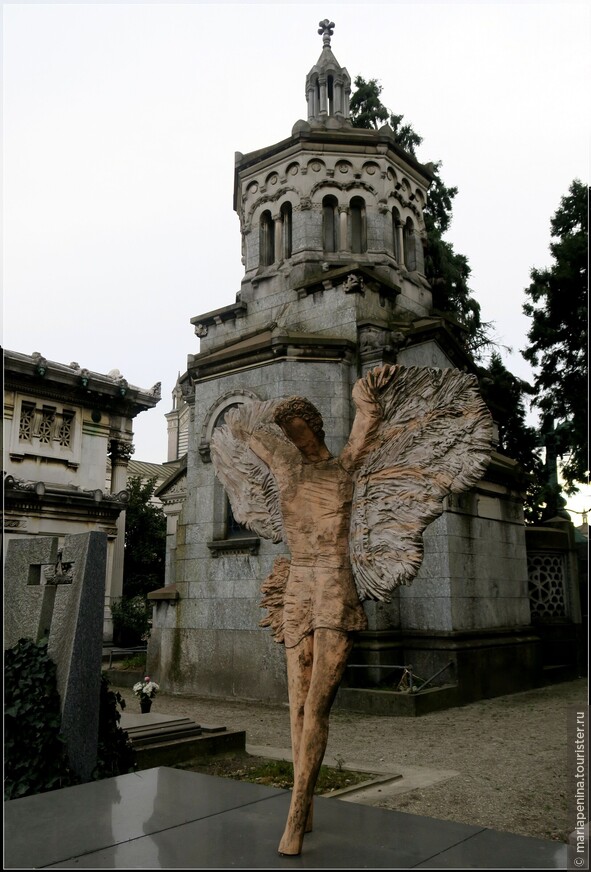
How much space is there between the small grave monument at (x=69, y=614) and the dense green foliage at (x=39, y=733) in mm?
106

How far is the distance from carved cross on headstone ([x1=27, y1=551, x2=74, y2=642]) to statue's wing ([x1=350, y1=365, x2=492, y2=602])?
429 cm

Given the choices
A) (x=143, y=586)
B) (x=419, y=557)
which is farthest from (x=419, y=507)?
(x=143, y=586)

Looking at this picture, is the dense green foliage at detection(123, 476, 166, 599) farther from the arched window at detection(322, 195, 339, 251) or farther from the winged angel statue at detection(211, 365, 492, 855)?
the winged angel statue at detection(211, 365, 492, 855)

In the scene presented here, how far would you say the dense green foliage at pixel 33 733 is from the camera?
636 centimetres

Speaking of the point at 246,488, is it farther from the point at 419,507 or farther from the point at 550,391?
the point at 550,391

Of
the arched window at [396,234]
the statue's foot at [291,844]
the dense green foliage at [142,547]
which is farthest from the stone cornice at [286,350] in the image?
the dense green foliage at [142,547]

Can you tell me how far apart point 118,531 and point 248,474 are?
21.0 meters

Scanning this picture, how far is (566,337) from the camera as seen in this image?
1766 cm

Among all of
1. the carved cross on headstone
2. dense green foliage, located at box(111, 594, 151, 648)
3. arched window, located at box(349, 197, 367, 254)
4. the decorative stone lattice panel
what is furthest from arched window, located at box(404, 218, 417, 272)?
dense green foliage, located at box(111, 594, 151, 648)

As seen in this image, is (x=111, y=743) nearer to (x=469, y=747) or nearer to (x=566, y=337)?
(x=469, y=747)

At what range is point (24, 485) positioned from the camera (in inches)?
870

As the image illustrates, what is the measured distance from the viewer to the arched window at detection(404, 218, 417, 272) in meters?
18.5

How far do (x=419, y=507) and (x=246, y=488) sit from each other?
1.45m

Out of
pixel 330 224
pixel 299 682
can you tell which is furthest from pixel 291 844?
pixel 330 224
